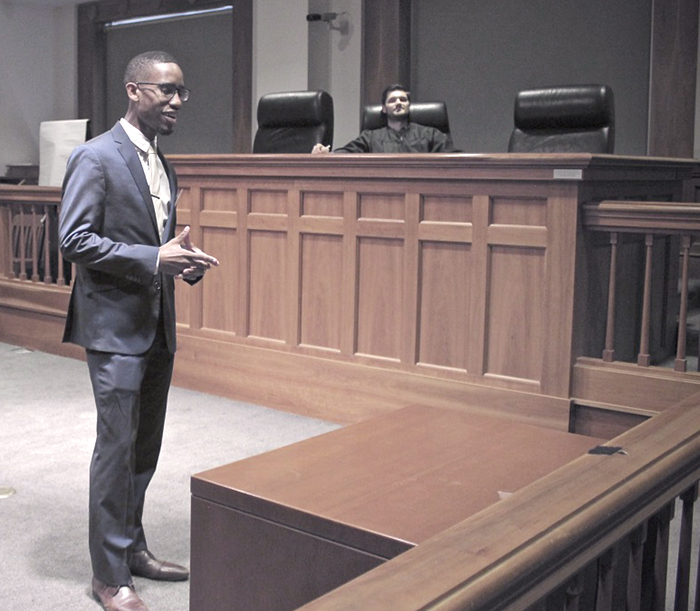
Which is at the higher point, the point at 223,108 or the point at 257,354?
the point at 223,108

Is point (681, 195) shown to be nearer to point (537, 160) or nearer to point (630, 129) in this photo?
point (537, 160)

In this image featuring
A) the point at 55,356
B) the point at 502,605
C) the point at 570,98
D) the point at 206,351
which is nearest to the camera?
the point at 502,605

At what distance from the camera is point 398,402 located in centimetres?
377

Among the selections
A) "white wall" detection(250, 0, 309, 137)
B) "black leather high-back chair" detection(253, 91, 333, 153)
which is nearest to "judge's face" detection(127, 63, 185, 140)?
"black leather high-back chair" detection(253, 91, 333, 153)

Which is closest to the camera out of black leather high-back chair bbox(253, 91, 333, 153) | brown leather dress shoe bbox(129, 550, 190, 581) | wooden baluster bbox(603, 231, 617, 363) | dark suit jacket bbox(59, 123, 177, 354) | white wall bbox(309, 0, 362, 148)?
dark suit jacket bbox(59, 123, 177, 354)

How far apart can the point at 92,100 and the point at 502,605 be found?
9.14 meters

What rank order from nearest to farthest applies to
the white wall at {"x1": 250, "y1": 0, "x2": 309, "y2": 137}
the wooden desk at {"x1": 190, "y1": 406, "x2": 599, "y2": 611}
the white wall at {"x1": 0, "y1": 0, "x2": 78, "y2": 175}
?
1. the wooden desk at {"x1": 190, "y1": 406, "x2": 599, "y2": 611}
2. the white wall at {"x1": 250, "y1": 0, "x2": 309, "y2": 137}
3. the white wall at {"x1": 0, "y1": 0, "x2": 78, "y2": 175}

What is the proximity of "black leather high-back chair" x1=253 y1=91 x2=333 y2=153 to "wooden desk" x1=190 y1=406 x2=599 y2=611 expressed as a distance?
3.95 m

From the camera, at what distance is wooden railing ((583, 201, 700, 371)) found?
3150 mm

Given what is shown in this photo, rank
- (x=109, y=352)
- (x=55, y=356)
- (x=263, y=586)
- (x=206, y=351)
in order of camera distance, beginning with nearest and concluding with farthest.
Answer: (x=263, y=586) < (x=109, y=352) < (x=206, y=351) < (x=55, y=356)

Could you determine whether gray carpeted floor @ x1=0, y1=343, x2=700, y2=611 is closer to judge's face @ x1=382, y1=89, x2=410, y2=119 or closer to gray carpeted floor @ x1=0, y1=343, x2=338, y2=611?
gray carpeted floor @ x1=0, y1=343, x2=338, y2=611

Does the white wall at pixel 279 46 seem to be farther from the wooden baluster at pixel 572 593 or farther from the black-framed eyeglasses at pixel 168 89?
the wooden baluster at pixel 572 593

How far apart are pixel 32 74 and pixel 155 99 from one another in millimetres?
7795

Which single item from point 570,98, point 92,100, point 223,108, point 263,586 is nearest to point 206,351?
point 570,98
